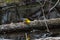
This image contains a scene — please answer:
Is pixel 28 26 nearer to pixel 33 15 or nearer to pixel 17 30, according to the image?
pixel 17 30

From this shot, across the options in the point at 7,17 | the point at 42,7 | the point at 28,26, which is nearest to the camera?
the point at 28,26

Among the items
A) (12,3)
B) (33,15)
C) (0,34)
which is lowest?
(0,34)

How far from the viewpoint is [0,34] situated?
2678 mm

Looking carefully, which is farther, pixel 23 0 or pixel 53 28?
pixel 23 0

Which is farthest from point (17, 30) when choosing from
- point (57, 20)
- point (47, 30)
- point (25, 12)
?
point (25, 12)

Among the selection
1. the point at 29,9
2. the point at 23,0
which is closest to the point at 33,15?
the point at 29,9

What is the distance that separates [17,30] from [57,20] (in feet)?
1.93

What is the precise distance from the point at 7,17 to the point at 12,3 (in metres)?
0.29

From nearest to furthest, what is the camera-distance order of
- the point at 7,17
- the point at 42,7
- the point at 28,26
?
the point at 28,26 → the point at 42,7 → the point at 7,17

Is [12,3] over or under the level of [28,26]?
over

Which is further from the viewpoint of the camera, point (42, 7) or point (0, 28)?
point (42, 7)

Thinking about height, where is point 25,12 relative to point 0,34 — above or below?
above

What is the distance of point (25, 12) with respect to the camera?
10.9ft

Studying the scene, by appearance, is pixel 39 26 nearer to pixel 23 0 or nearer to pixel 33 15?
pixel 33 15
